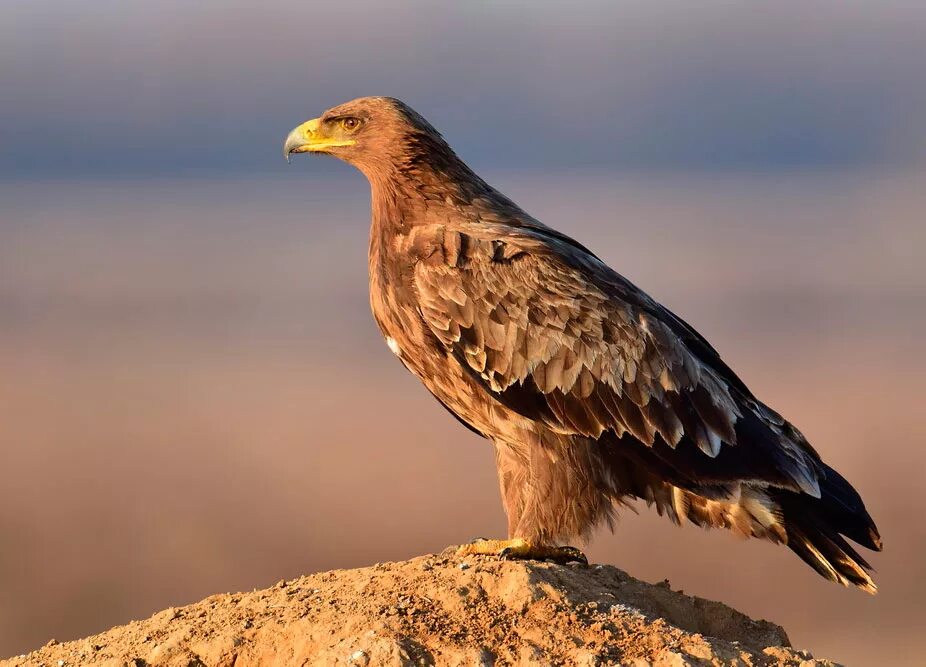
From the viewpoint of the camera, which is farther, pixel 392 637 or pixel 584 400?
pixel 584 400

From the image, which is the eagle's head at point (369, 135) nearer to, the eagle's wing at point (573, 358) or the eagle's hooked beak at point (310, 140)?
the eagle's hooked beak at point (310, 140)

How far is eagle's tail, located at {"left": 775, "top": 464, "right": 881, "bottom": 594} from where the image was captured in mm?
9711

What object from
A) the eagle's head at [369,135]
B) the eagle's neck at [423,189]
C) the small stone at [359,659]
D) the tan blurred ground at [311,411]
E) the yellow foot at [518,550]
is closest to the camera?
the small stone at [359,659]

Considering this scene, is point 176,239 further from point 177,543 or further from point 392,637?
point 392,637

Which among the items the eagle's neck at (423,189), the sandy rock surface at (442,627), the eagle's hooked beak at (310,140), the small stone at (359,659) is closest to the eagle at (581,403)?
the eagle's neck at (423,189)

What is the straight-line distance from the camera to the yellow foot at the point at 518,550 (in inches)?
379

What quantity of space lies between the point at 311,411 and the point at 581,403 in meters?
27.6

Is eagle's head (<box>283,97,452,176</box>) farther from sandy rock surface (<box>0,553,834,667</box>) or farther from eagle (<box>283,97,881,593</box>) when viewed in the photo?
sandy rock surface (<box>0,553,834,667</box>)

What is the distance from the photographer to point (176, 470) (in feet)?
104

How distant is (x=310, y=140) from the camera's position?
35.8 ft

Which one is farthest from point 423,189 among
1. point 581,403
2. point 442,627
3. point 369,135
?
point 442,627

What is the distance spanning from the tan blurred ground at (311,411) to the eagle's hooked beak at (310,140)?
39.3 feet

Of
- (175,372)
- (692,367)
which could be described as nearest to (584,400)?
(692,367)

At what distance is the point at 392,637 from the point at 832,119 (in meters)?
167
